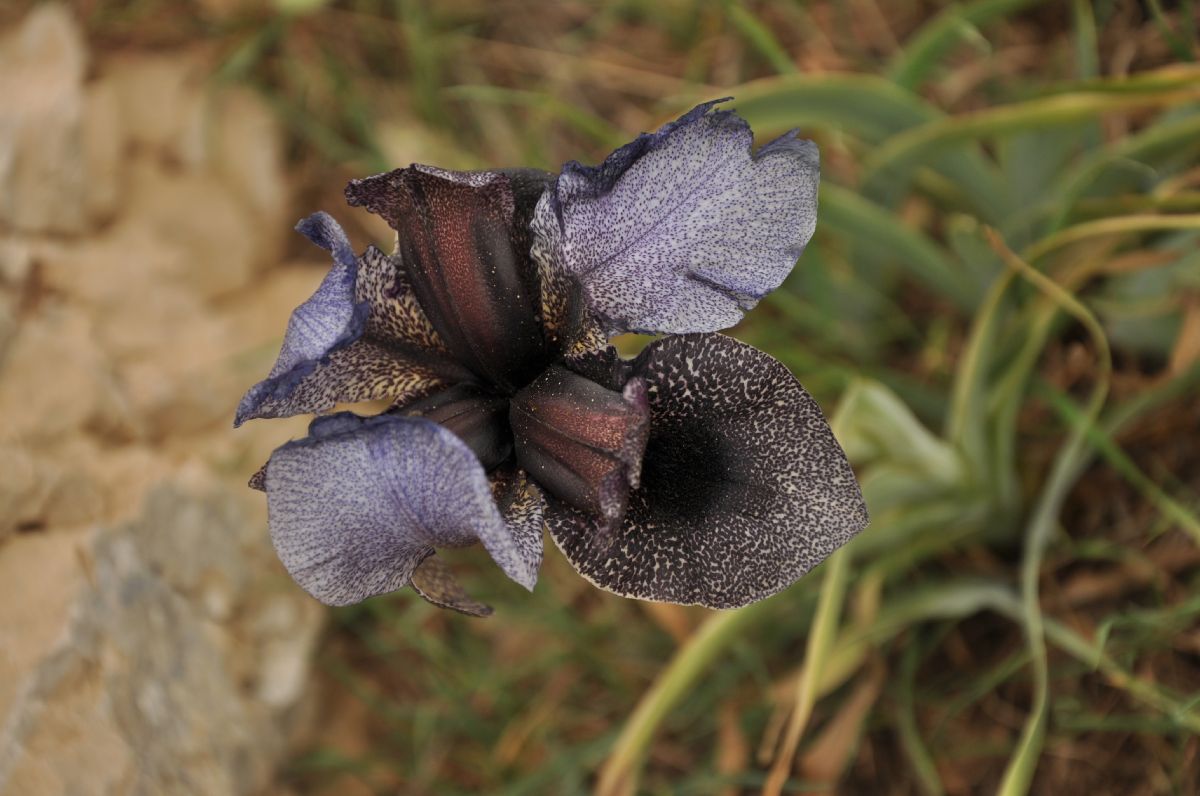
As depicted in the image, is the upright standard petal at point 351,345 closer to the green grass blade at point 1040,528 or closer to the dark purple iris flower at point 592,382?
the dark purple iris flower at point 592,382

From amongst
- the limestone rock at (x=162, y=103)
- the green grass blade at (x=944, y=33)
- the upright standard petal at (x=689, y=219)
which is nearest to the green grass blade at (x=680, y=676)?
the upright standard petal at (x=689, y=219)

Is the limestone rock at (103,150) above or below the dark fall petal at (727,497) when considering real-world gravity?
above

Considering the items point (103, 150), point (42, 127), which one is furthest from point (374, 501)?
point (103, 150)

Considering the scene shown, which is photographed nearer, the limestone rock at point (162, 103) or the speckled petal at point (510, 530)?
the speckled petal at point (510, 530)

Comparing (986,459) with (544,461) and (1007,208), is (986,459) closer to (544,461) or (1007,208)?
(1007,208)

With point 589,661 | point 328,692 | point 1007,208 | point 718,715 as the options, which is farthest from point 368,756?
point 1007,208

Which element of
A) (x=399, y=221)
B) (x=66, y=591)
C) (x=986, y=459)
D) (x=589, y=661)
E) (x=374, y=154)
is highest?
(x=399, y=221)
